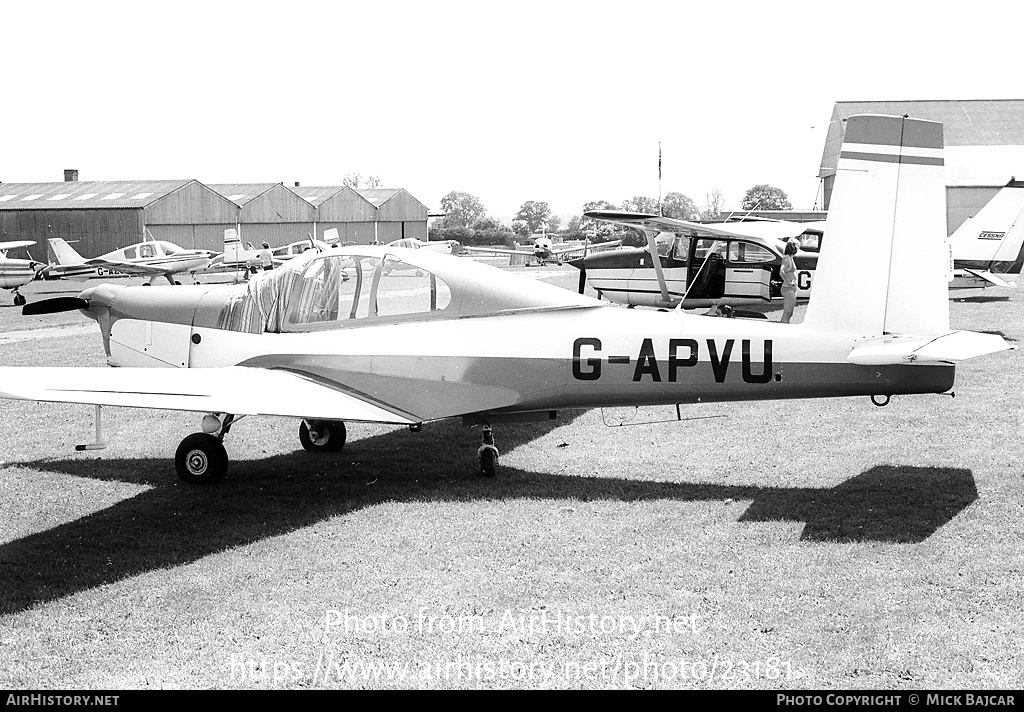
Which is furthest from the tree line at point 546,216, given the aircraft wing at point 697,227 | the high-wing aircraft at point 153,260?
the aircraft wing at point 697,227

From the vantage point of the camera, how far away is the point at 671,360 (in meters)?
7.18

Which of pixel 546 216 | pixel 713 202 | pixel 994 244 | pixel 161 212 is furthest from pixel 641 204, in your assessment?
pixel 994 244

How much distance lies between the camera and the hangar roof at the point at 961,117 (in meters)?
58.9

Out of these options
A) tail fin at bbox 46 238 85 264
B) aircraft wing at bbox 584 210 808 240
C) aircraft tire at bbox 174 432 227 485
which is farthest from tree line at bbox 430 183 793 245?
aircraft tire at bbox 174 432 227 485

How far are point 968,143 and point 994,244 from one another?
141 ft

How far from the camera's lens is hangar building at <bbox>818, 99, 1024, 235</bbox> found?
51.7m

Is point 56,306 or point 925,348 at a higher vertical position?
point 56,306

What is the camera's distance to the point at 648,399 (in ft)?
23.9

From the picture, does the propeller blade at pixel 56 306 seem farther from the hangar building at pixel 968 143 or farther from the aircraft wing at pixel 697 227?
the hangar building at pixel 968 143

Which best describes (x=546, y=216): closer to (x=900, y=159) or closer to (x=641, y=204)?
(x=641, y=204)
